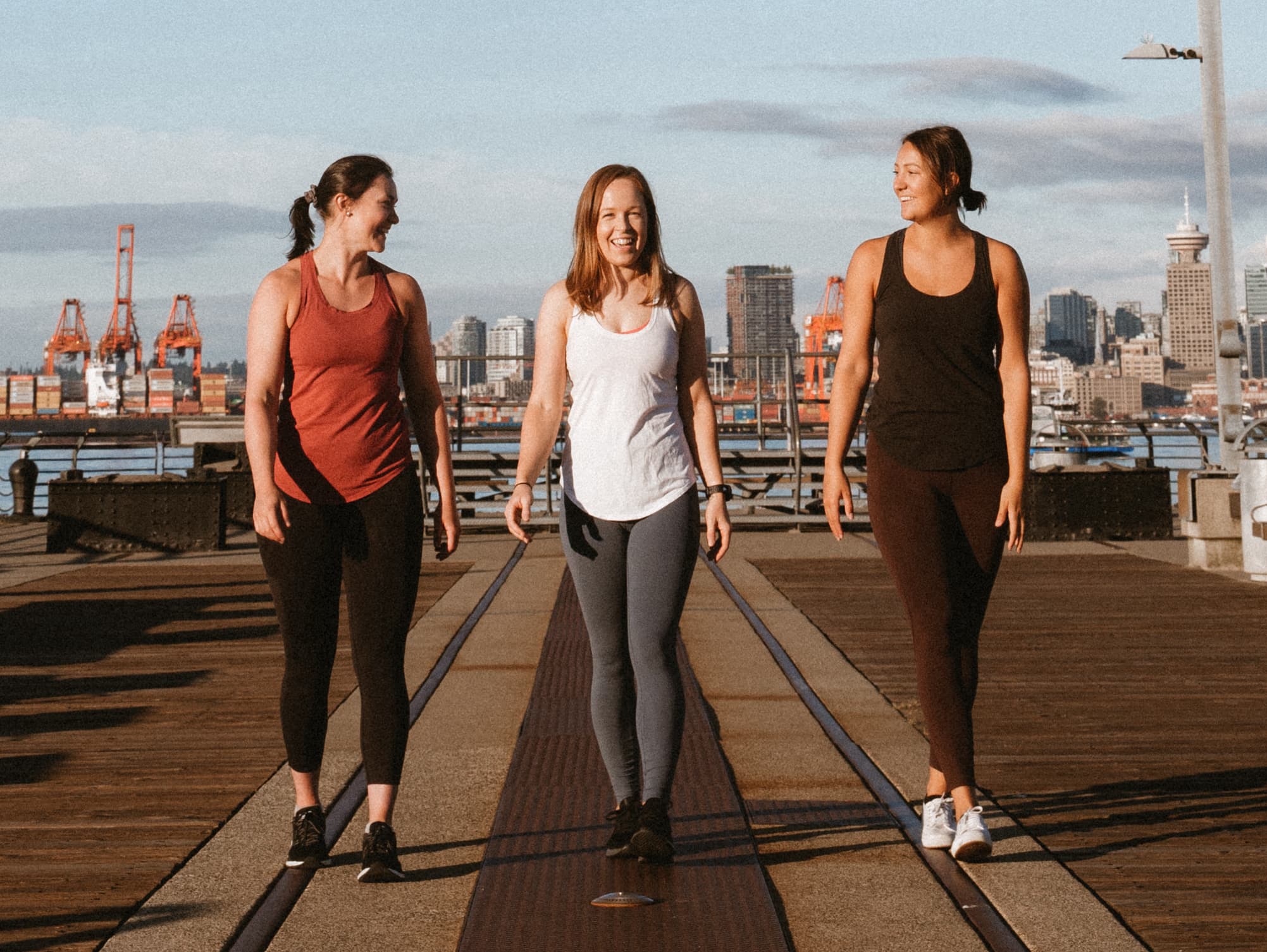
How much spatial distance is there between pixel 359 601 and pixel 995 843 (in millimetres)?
1655

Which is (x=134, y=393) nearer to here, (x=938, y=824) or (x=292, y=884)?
(x=292, y=884)

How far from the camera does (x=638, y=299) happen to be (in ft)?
12.4

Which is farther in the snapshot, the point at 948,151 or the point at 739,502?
the point at 739,502

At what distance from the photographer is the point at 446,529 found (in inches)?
152

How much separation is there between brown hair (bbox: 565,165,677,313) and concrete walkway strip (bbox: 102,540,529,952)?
1.53 meters

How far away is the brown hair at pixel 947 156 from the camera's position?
3861 millimetres

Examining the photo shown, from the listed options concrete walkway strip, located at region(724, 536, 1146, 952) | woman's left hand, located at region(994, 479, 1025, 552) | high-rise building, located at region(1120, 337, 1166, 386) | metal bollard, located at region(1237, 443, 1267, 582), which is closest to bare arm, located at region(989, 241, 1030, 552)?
woman's left hand, located at region(994, 479, 1025, 552)

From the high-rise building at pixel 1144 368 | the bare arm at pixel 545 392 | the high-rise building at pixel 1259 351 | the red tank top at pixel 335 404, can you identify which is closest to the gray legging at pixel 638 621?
the bare arm at pixel 545 392

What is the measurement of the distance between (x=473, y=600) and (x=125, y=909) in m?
6.16

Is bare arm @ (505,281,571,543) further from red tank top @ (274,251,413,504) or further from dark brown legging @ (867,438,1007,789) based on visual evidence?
dark brown legging @ (867,438,1007,789)

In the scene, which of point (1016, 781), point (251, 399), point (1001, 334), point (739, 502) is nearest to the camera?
point (251, 399)

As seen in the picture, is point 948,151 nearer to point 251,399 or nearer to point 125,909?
point 251,399

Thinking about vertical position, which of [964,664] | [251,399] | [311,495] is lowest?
[964,664]

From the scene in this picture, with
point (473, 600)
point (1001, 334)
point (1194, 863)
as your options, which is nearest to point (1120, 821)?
point (1194, 863)
